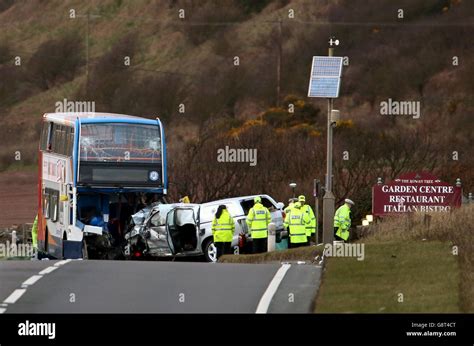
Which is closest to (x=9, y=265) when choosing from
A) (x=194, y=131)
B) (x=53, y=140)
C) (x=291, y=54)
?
(x=53, y=140)

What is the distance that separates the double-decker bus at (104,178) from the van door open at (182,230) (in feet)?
9.06

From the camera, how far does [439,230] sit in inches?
1086

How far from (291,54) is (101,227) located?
38651 mm

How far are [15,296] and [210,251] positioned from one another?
47.9ft

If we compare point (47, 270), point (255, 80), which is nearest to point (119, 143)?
point (47, 270)

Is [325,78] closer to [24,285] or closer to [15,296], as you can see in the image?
[24,285]

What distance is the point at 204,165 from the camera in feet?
180

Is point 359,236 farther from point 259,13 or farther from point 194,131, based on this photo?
point 259,13

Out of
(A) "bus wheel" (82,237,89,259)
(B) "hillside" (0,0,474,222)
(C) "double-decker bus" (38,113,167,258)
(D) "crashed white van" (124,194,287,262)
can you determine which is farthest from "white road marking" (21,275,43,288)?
(B) "hillside" (0,0,474,222)

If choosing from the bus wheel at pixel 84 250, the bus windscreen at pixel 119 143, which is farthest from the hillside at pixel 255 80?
the bus wheel at pixel 84 250

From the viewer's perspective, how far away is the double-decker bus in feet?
121

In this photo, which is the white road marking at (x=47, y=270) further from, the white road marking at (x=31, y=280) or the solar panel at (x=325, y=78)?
the solar panel at (x=325, y=78)

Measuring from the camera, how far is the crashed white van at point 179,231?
34.1 m

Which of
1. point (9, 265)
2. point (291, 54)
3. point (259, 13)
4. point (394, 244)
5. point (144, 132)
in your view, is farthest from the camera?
point (259, 13)
